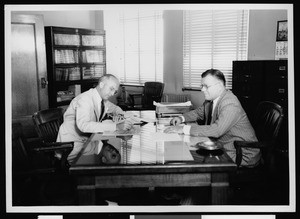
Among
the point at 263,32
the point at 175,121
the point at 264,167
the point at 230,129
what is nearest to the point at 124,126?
the point at 175,121

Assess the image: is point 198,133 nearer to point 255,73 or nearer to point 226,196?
point 226,196

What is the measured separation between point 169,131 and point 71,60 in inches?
136

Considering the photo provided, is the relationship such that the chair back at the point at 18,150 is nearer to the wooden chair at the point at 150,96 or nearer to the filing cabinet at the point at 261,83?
the filing cabinet at the point at 261,83

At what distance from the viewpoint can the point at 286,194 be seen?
189 cm

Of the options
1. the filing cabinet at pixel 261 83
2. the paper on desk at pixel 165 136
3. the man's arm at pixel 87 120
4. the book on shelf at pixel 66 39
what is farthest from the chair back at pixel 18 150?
the book on shelf at pixel 66 39

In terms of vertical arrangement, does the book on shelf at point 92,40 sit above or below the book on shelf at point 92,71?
above

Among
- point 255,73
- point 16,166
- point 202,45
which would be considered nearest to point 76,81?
point 202,45

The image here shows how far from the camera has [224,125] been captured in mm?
2125

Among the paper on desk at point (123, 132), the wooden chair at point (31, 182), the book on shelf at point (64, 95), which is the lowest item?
the wooden chair at point (31, 182)

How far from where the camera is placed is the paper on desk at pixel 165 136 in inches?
77.9

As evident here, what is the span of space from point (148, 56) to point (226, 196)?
4129 mm

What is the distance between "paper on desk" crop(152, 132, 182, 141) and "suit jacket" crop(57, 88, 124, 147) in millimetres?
305

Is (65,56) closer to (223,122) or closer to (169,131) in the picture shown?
(169,131)

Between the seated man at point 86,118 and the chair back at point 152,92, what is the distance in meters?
2.28
